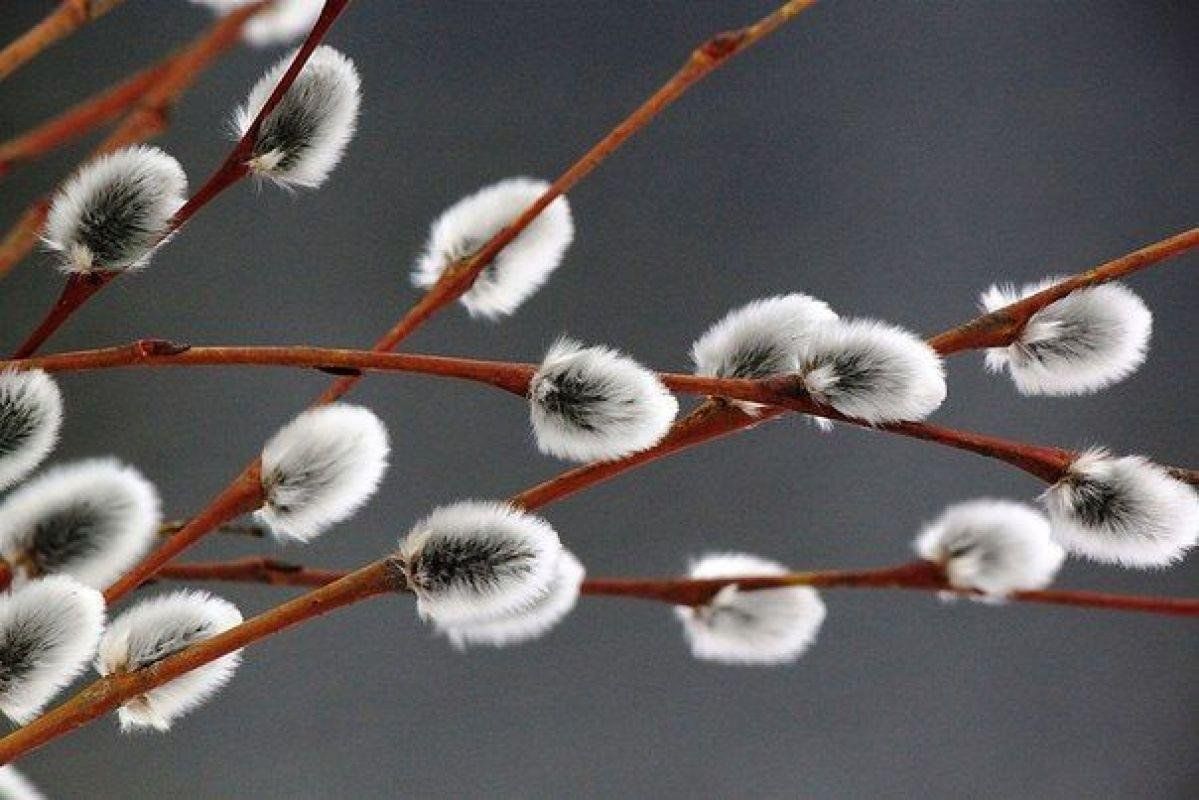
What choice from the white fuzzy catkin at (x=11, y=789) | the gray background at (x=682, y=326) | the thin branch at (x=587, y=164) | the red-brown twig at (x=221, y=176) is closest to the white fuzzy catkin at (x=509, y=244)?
the thin branch at (x=587, y=164)

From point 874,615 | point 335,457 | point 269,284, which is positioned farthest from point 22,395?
point 874,615

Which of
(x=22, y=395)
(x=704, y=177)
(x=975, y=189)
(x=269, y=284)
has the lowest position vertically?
(x=22, y=395)

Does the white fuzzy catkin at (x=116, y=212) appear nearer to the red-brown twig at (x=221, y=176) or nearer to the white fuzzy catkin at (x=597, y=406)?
the red-brown twig at (x=221, y=176)

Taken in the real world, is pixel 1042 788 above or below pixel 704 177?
below

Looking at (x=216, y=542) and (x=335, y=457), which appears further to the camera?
(x=216, y=542)

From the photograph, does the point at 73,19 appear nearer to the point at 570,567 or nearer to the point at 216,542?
the point at 570,567

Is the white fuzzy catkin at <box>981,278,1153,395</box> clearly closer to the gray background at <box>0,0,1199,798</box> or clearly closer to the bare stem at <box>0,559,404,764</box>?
the bare stem at <box>0,559,404,764</box>
